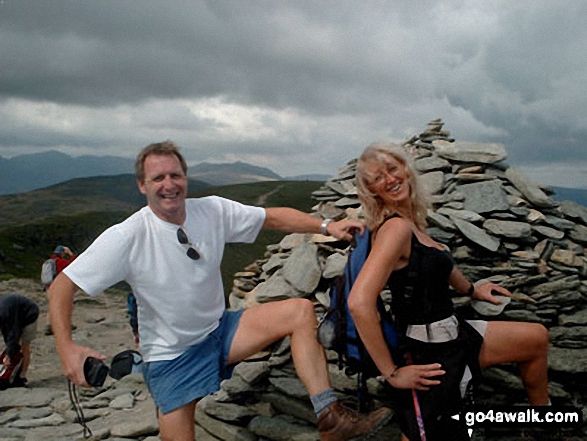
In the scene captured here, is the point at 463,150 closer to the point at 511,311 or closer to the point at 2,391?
the point at 511,311

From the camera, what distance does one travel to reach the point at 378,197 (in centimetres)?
498

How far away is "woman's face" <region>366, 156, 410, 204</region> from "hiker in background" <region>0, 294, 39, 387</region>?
9.38 metres

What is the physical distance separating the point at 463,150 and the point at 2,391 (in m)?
10.4

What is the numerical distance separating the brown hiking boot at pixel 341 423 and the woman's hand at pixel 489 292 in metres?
2.20

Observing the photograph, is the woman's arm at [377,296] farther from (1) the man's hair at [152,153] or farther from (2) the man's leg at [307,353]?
(1) the man's hair at [152,153]

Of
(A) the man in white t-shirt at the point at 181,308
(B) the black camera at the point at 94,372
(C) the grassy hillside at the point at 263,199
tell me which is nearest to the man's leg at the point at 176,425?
(A) the man in white t-shirt at the point at 181,308

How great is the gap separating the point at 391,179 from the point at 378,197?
22 cm

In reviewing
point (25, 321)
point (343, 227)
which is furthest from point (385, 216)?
point (25, 321)

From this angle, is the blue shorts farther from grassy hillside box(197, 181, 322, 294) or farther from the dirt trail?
grassy hillside box(197, 181, 322, 294)

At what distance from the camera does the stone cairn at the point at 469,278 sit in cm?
675

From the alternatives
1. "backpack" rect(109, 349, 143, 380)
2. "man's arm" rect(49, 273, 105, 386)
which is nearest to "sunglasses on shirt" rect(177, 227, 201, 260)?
"man's arm" rect(49, 273, 105, 386)

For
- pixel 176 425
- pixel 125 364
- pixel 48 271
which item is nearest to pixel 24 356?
pixel 48 271

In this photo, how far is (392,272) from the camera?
Answer: 461 cm

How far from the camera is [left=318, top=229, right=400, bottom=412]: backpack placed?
16.2 feet
